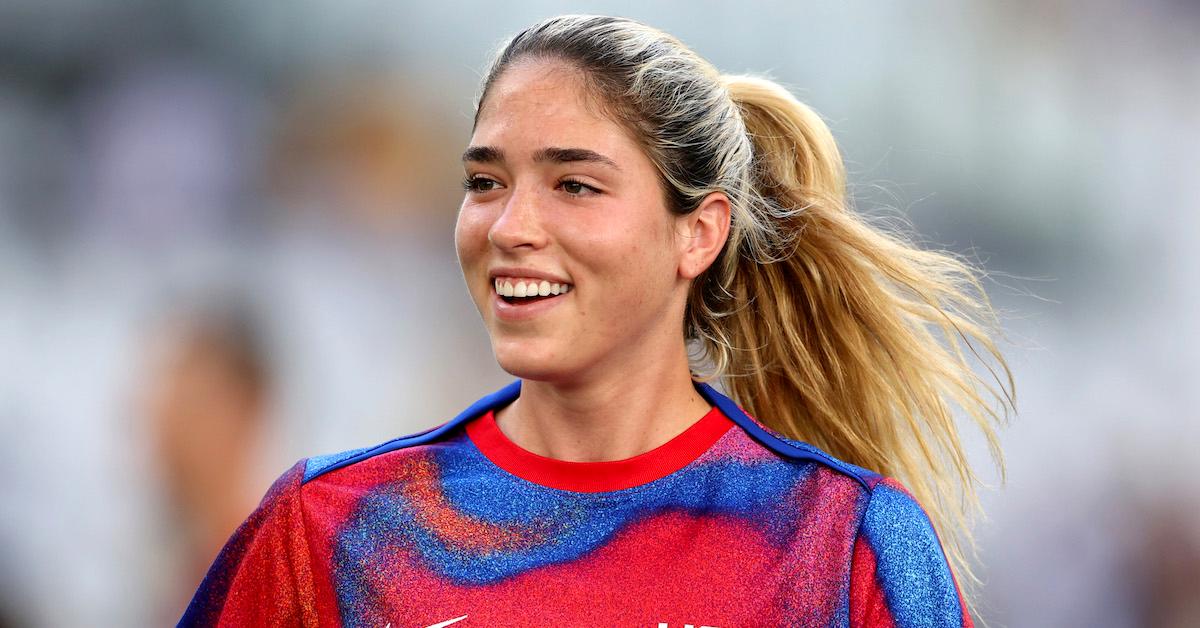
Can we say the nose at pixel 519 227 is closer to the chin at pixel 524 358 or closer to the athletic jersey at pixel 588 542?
the chin at pixel 524 358

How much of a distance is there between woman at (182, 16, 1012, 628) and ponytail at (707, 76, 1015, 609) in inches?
2.1

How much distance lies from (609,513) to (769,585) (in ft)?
0.88

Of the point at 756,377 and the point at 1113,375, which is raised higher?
the point at 756,377

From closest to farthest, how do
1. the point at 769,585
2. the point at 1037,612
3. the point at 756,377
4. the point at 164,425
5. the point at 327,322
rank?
the point at 769,585 → the point at 756,377 → the point at 164,425 → the point at 327,322 → the point at 1037,612

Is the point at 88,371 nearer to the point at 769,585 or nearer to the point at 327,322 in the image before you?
the point at 327,322

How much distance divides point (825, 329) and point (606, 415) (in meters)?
0.48

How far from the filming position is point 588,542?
198 cm

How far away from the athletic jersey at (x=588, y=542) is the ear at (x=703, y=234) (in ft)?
0.71

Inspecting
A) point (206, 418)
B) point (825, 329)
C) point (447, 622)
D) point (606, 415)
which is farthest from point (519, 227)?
point (206, 418)

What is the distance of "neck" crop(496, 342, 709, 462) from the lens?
6.75 ft

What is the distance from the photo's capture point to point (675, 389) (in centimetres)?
212

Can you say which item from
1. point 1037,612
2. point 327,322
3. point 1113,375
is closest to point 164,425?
point 327,322

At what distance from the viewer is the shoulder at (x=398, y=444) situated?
2.09 metres

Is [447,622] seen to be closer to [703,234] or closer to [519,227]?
[519,227]
